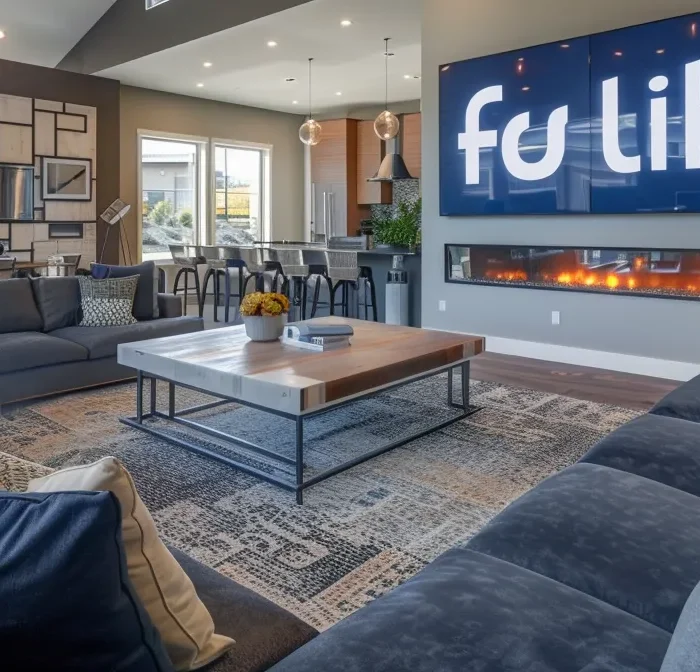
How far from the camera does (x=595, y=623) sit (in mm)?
1205

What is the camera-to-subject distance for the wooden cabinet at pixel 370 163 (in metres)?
10.7

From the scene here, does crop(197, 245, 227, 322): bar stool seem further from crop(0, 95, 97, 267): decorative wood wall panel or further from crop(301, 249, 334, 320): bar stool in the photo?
crop(0, 95, 97, 267): decorative wood wall panel

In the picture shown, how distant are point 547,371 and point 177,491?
333cm

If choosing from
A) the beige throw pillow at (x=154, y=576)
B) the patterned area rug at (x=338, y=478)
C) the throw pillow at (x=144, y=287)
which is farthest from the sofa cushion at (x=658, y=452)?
the throw pillow at (x=144, y=287)

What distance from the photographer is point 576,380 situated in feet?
16.5

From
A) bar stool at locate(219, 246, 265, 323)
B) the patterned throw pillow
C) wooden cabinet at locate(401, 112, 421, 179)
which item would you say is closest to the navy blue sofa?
the patterned throw pillow

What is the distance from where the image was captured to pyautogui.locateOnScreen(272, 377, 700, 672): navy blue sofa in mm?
1086

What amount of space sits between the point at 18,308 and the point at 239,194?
6947mm

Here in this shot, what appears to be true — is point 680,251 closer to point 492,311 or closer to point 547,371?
point 547,371

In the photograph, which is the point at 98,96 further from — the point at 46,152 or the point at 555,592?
the point at 555,592

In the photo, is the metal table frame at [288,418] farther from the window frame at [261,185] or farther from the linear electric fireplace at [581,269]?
the window frame at [261,185]

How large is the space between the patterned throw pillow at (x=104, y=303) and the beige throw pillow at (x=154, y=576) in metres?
3.99

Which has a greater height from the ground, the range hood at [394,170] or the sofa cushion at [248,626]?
the range hood at [394,170]

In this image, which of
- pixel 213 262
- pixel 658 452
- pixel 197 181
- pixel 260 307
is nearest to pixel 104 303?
pixel 260 307
